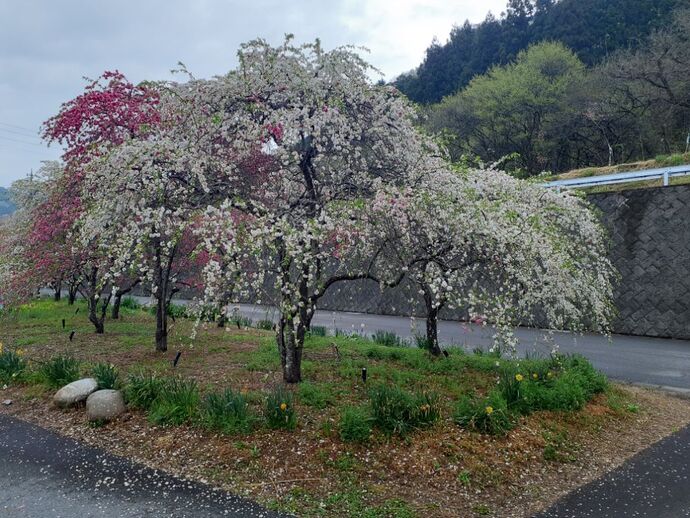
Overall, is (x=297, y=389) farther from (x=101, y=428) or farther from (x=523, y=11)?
(x=523, y=11)

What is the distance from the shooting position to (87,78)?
387 inches

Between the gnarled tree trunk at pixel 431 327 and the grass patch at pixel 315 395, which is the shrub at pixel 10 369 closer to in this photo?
the grass patch at pixel 315 395

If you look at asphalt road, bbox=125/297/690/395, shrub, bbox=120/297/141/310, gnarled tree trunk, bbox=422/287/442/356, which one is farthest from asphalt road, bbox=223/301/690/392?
shrub, bbox=120/297/141/310

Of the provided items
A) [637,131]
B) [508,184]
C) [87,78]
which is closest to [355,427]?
[508,184]

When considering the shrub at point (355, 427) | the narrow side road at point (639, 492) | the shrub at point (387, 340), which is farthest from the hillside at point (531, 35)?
the shrub at point (355, 427)

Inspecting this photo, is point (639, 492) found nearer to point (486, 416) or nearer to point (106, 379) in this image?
point (486, 416)

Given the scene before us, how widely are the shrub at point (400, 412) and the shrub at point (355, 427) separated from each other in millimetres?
154

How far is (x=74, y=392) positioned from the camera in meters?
6.58

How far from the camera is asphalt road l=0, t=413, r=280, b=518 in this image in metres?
4.11

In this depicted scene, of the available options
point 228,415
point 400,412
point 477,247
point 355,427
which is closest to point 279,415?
point 228,415

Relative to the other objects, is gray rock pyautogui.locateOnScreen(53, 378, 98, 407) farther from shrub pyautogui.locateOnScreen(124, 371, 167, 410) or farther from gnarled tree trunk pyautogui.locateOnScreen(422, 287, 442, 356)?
gnarled tree trunk pyautogui.locateOnScreen(422, 287, 442, 356)

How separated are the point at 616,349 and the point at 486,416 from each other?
8078 millimetres

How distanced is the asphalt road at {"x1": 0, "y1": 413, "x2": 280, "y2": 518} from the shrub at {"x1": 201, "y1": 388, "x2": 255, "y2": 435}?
78cm

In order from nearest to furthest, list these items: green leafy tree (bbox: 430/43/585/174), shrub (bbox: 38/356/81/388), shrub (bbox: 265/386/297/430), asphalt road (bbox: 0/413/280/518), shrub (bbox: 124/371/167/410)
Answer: asphalt road (bbox: 0/413/280/518)
shrub (bbox: 265/386/297/430)
shrub (bbox: 124/371/167/410)
shrub (bbox: 38/356/81/388)
green leafy tree (bbox: 430/43/585/174)
